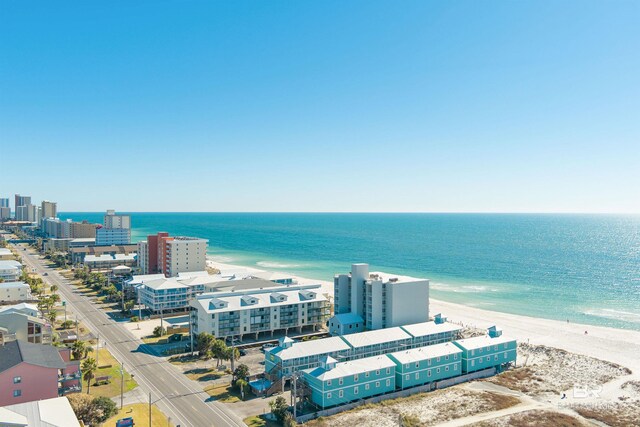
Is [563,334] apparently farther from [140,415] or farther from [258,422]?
[140,415]

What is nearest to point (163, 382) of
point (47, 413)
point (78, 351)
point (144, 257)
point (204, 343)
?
point (204, 343)

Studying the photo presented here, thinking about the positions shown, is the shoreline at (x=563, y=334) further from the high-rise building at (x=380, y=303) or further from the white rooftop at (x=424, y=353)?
the white rooftop at (x=424, y=353)

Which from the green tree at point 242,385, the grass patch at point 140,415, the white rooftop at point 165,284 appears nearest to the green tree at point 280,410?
the green tree at point 242,385

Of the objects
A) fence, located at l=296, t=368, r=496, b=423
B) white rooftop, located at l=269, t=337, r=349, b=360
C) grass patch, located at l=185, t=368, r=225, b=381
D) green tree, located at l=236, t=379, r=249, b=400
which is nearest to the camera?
fence, located at l=296, t=368, r=496, b=423

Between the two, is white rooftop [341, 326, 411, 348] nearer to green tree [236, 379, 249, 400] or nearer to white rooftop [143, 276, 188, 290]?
green tree [236, 379, 249, 400]

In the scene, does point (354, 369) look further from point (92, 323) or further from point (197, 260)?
point (197, 260)

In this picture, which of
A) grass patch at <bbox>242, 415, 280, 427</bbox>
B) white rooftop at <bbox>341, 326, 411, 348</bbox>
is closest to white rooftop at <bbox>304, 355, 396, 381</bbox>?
white rooftop at <bbox>341, 326, 411, 348</bbox>
